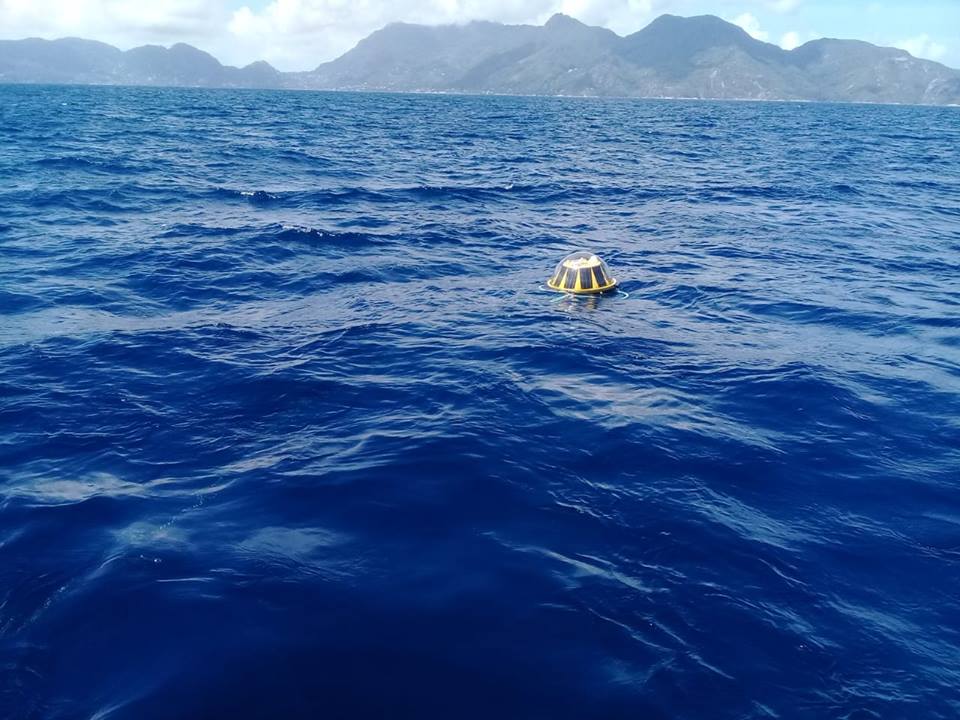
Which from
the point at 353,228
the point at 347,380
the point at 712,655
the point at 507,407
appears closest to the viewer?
the point at 712,655

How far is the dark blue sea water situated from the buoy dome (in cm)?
70

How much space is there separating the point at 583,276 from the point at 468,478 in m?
11.3

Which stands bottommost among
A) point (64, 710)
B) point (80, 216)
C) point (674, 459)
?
point (64, 710)

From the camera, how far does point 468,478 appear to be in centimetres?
1147

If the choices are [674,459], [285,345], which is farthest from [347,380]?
[674,459]

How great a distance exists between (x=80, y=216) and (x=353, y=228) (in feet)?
41.0

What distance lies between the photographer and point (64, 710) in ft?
22.6

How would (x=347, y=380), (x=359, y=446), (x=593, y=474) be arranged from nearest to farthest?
(x=593, y=474), (x=359, y=446), (x=347, y=380)

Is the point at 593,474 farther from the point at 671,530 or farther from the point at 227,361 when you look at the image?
the point at 227,361

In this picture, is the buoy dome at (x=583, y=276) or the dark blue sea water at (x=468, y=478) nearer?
the dark blue sea water at (x=468, y=478)

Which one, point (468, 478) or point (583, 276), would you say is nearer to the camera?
point (468, 478)

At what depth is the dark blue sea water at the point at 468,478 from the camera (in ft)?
24.6

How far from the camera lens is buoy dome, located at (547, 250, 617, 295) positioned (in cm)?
2109

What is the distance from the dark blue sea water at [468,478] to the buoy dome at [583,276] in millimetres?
699
